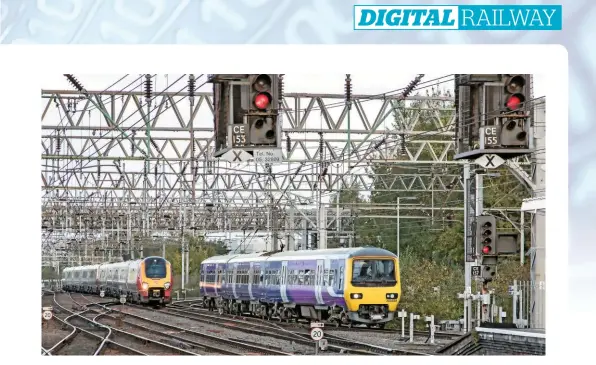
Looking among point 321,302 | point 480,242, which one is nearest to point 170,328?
point 321,302

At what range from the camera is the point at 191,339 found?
2047 centimetres

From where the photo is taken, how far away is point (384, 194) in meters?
31.9

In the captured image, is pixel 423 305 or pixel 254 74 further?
pixel 423 305

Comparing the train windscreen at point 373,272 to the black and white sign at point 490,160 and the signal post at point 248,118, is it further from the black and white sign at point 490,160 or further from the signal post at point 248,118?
the signal post at point 248,118

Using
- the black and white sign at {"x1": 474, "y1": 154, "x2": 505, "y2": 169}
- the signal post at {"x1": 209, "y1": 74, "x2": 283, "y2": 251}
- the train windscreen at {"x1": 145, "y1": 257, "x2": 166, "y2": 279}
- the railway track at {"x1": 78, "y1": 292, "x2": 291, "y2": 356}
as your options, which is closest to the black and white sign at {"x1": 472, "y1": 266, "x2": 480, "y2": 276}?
the railway track at {"x1": 78, "y1": 292, "x2": 291, "y2": 356}

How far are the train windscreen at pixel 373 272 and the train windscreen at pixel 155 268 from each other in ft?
37.1

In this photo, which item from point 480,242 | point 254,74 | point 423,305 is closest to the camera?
point 254,74

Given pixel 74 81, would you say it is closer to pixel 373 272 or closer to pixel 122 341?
pixel 122 341

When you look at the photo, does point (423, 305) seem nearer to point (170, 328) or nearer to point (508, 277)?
point (508, 277)

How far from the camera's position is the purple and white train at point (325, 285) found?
2223cm

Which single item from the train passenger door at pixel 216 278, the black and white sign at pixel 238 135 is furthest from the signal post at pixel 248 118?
the train passenger door at pixel 216 278

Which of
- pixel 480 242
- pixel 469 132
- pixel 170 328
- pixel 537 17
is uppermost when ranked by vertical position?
pixel 537 17
